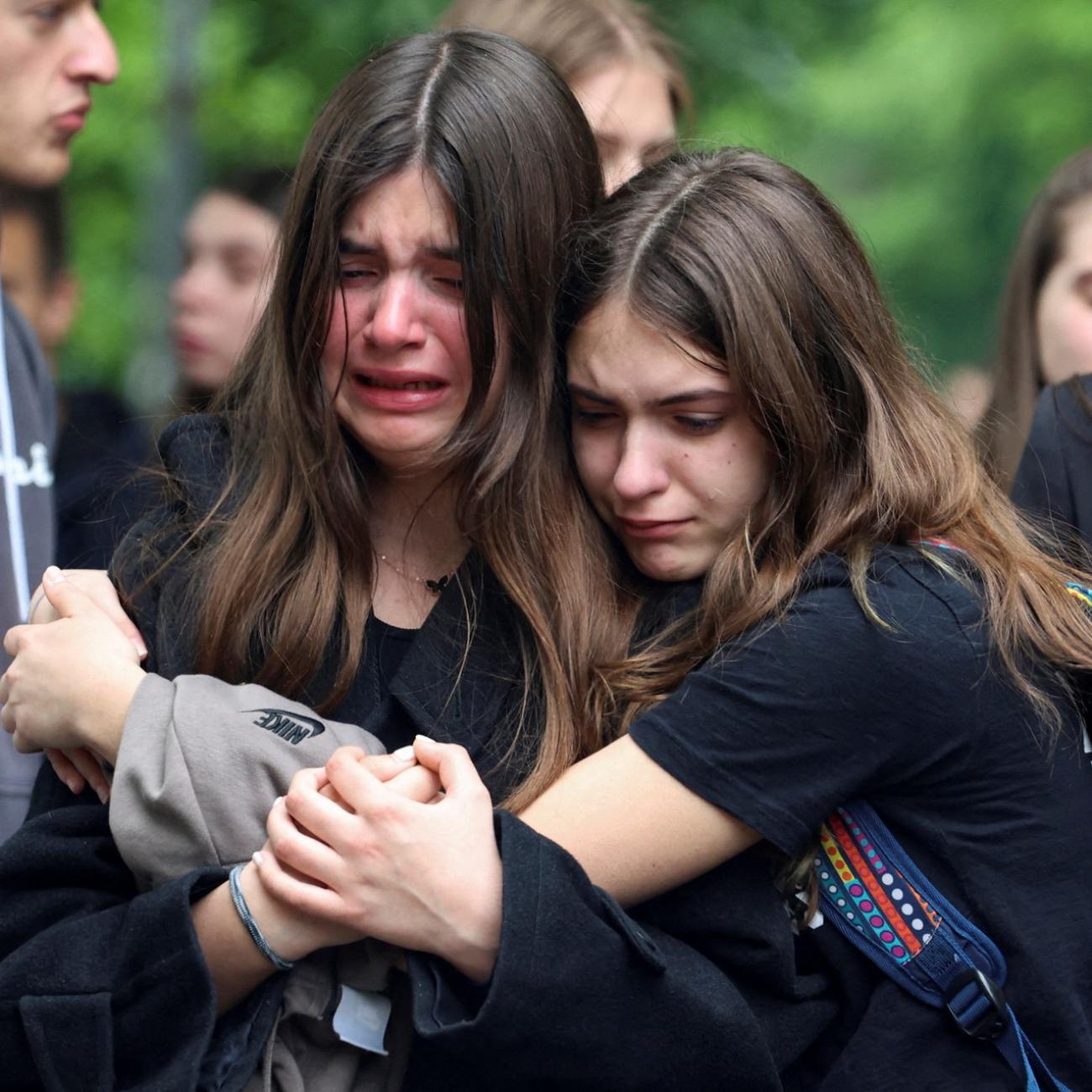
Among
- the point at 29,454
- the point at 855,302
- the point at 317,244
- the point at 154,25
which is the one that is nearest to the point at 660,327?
the point at 855,302

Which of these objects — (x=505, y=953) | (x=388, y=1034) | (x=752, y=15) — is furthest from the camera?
(x=752, y=15)

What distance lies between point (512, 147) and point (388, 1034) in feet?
4.21

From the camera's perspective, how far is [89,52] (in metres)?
3.48

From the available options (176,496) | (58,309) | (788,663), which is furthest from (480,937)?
(58,309)

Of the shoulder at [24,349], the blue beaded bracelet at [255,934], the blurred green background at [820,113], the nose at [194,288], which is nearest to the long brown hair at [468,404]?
the blue beaded bracelet at [255,934]

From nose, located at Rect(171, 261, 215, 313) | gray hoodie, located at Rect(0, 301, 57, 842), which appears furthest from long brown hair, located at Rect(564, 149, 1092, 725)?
nose, located at Rect(171, 261, 215, 313)

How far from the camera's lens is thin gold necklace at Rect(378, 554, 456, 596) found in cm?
266

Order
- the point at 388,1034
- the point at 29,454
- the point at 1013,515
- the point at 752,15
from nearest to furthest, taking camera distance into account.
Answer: the point at 388,1034 < the point at 1013,515 < the point at 29,454 < the point at 752,15

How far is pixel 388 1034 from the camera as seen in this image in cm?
223

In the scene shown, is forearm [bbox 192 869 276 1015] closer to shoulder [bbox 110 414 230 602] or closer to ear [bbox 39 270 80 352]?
shoulder [bbox 110 414 230 602]

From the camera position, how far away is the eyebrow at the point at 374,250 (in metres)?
2.49

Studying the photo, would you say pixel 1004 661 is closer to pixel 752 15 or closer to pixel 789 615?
pixel 789 615

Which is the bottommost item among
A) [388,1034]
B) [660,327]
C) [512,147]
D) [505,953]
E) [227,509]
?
[388,1034]

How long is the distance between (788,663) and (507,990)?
56 centimetres
